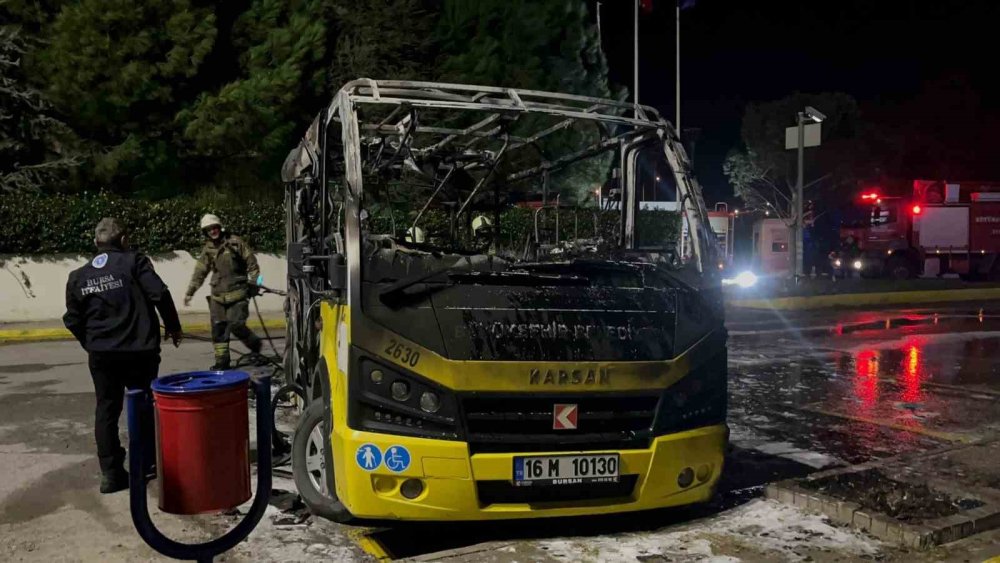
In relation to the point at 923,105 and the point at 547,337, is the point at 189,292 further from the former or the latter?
the point at 923,105

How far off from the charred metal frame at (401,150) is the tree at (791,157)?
3616 centimetres

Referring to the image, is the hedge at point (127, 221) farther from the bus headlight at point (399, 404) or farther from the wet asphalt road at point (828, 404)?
the bus headlight at point (399, 404)

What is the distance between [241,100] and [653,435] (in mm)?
14625

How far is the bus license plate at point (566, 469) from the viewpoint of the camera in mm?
4215

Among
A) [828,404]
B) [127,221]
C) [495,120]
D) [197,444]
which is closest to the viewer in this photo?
[197,444]

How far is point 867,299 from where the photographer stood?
1950 centimetres

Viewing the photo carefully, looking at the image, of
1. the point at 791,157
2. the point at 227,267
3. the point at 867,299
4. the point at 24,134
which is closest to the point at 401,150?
the point at 227,267

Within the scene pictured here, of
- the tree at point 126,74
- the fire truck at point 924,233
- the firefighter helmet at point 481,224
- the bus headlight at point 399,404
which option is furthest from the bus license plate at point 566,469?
the fire truck at point 924,233

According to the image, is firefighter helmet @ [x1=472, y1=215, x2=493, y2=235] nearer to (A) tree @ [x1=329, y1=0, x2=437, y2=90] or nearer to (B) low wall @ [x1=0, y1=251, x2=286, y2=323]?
(B) low wall @ [x1=0, y1=251, x2=286, y2=323]

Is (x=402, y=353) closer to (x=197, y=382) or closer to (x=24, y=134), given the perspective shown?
(x=197, y=382)

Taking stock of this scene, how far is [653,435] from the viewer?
4.41 meters

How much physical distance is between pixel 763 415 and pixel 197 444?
5.45 m

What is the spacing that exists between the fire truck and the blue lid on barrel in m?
25.4

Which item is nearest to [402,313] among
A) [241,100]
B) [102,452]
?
[102,452]
